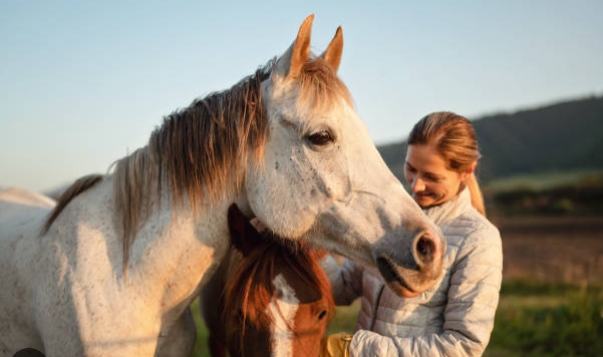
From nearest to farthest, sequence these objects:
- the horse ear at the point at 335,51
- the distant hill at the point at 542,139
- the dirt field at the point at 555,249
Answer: the horse ear at the point at 335,51 < the dirt field at the point at 555,249 < the distant hill at the point at 542,139

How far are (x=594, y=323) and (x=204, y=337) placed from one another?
18.4ft

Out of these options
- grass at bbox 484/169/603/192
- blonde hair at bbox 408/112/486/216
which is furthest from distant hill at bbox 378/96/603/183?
blonde hair at bbox 408/112/486/216

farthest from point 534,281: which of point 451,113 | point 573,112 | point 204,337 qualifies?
→ point 573,112

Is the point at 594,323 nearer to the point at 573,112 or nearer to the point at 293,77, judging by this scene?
the point at 293,77

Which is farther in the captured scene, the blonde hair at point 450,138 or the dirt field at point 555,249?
the dirt field at point 555,249

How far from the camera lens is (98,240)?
2.31 meters

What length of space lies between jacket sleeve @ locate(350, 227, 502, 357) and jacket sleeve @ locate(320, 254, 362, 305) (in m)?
0.76

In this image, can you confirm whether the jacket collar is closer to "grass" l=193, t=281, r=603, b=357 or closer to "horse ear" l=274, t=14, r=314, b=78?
"horse ear" l=274, t=14, r=314, b=78

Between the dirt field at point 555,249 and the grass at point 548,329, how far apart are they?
1.60m

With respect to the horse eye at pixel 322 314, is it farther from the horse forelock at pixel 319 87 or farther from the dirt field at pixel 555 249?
the dirt field at pixel 555 249

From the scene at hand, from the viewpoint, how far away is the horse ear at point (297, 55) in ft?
6.85

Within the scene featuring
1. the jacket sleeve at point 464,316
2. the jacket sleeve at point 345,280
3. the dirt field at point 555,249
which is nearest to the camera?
the jacket sleeve at point 464,316

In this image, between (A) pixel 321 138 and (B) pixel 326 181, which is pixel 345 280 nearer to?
(B) pixel 326 181

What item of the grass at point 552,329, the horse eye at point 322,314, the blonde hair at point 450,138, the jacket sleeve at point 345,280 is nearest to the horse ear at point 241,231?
the horse eye at point 322,314
